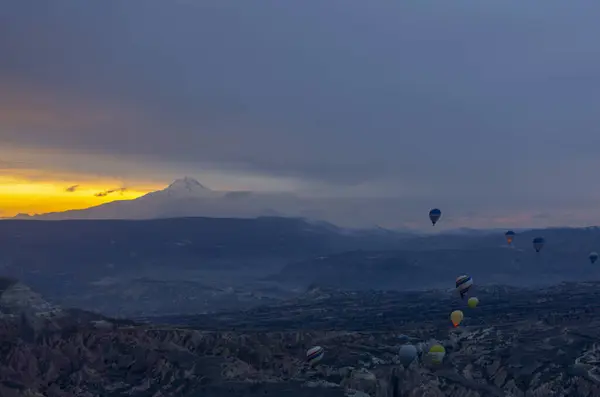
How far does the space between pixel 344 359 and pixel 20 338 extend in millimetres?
51066

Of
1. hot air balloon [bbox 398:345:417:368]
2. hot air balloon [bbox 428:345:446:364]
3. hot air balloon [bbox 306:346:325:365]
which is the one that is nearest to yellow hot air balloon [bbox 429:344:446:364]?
hot air balloon [bbox 428:345:446:364]

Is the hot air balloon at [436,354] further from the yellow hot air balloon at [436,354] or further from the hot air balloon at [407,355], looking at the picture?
the hot air balloon at [407,355]

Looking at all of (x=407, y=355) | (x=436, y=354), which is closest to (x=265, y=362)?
(x=407, y=355)

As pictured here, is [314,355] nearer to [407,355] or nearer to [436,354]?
[407,355]

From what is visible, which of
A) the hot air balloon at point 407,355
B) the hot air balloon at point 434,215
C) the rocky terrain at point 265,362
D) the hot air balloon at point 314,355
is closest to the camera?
the rocky terrain at point 265,362

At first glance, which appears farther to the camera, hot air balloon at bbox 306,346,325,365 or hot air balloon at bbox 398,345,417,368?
hot air balloon at bbox 306,346,325,365

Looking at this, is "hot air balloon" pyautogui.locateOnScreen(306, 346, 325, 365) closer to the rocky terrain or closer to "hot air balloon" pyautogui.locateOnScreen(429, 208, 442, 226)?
the rocky terrain

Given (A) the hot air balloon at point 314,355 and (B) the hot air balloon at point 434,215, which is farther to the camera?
(B) the hot air balloon at point 434,215

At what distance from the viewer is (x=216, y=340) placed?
14475 centimetres

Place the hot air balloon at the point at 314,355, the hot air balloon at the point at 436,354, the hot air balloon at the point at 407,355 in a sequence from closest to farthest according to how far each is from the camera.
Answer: the hot air balloon at the point at 407,355, the hot air balloon at the point at 314,355, the hot air balloon at the point at 436,354

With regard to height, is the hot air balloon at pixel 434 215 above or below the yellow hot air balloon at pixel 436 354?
above

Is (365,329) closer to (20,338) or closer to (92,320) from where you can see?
(92,320)

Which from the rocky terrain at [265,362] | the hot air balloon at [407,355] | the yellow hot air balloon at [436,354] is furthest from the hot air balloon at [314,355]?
the yellow hot air balloon at [436,354]

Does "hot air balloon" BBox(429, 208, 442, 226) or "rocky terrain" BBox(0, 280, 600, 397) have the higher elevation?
"hot air balloon" BBox(429, 208, 442, 226)
